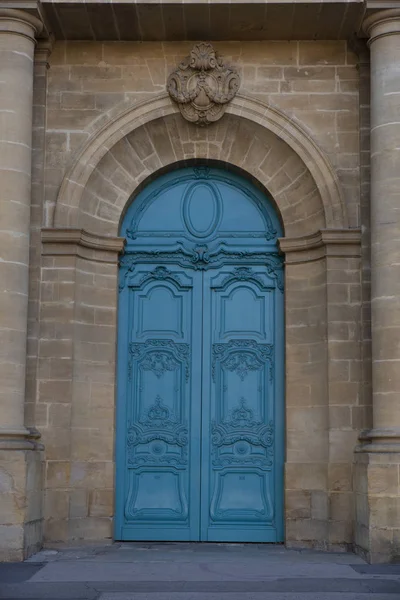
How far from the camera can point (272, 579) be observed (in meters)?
8.88

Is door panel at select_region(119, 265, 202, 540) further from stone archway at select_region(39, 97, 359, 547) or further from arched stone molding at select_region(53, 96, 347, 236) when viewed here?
arched stone molding at select_region(53, 96, 347, 236)

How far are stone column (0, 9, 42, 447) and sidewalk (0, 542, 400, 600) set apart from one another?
57.7 inches

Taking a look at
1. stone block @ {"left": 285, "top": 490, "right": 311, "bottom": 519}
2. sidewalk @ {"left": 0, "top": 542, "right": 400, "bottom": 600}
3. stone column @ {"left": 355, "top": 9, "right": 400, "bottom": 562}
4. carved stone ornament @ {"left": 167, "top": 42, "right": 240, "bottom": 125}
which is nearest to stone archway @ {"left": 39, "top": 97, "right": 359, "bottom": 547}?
stone block @ {"left": 285, "top": 490, "right": 311, "bottom": 519}

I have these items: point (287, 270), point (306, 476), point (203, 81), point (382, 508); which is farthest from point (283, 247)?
point (382, 508)

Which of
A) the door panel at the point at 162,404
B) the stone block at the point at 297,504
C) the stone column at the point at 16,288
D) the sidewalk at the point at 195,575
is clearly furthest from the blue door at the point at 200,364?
the stone column at the point at 16,288

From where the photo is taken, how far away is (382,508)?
9.93 metres

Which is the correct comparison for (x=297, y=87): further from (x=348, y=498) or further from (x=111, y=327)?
(x=348, y=498)

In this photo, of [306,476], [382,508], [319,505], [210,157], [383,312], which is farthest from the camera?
[210,157]

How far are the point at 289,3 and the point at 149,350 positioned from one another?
13.4ft

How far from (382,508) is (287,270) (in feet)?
9.88

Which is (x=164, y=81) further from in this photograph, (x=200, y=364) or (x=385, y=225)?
(x=200, y=364)

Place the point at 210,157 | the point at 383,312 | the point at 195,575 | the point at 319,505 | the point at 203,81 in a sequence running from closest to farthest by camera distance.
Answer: the point at 195,575, the point at 383,312, the point at 319,505, the point at 203,81, the point at 210,157

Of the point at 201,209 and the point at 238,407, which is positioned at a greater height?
the point at 201,209

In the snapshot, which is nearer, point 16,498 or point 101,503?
point 16,498
